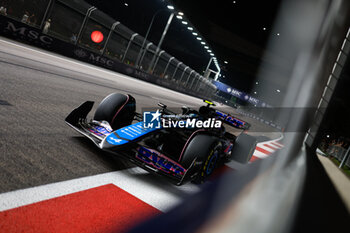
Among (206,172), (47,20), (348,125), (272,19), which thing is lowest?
(206,172)

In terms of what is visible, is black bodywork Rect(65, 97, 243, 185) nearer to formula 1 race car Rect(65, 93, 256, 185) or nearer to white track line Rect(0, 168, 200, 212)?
formula 1 race car Rect(65, 93, 256, 185)

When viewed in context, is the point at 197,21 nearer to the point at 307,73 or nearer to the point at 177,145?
the point at 307,73

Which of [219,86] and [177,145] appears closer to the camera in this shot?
[177,145]

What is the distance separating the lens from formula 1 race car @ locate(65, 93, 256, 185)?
2898mm

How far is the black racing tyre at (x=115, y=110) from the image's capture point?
362 cm

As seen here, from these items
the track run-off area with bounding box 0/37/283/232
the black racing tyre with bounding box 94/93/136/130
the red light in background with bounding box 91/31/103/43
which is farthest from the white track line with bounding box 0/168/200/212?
the red light in background with bounding box 91/31/103/43

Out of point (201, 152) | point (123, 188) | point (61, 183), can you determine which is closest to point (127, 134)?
point (123, 188)

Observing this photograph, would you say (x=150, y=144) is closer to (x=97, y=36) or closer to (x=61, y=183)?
(x=61, y=183)

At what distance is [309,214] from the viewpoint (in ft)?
13.0

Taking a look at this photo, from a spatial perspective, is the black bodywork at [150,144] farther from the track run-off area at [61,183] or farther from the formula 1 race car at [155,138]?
the track run-off area at [61,183]

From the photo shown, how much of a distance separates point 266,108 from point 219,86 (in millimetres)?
10549

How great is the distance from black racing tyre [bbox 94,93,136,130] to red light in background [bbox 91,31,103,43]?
14053 mm

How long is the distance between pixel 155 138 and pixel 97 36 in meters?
14.9

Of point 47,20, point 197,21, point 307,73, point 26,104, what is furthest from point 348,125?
point 26,104
